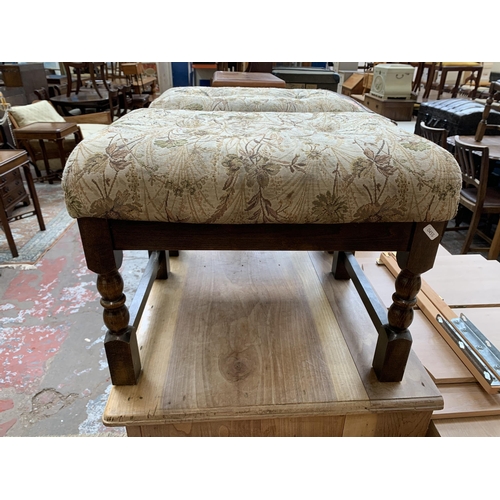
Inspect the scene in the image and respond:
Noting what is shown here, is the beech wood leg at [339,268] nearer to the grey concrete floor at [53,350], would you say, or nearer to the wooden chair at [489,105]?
the grey concrete floor at [53,350]

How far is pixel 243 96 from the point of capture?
1206 millimetres

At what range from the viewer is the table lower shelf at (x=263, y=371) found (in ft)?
2.57

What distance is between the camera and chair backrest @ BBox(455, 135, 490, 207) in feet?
6.68

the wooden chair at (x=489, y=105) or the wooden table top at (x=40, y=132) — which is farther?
the wooden table top at (x=40, y=132)

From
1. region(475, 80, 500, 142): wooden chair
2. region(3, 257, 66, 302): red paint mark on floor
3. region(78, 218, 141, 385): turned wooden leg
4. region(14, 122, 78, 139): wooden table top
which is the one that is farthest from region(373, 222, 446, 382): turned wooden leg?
region(14, 122, 78, 139): wooden table top

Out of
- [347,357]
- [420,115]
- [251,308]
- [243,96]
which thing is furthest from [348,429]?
[420,115]

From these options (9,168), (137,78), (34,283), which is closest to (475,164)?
(34,283)

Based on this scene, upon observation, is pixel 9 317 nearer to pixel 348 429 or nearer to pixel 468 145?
pixel 348 429

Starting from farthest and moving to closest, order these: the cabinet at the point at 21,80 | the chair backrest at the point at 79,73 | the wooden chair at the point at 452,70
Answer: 1. the wooden chair at the point at 452,70
2. the chair backrest at the point at 79,73
3. the cabinet at the point at 21,80

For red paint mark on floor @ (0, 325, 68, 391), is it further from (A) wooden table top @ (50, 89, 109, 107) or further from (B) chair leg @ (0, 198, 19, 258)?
(A) wooden table top @ (50, 89, 109, 107)

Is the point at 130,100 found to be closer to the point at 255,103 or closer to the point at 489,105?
the point at 489,105

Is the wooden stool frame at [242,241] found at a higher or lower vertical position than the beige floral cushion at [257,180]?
lower

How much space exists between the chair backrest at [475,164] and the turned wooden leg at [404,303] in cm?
166

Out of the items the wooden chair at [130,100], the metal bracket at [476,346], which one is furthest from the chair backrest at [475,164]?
the wooden chair at [130,100]
